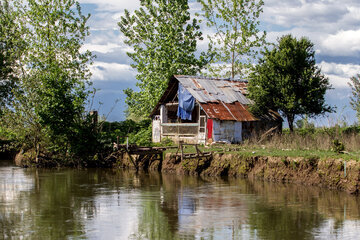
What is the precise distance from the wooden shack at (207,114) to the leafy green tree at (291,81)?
1.38 meters

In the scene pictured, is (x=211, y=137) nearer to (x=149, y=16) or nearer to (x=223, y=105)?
(x=223, y=105)

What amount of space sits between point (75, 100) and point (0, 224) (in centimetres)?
1810

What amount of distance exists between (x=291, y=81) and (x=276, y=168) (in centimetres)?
1103

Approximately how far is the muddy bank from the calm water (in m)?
0.70

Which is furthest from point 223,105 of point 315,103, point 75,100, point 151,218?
point 151,218

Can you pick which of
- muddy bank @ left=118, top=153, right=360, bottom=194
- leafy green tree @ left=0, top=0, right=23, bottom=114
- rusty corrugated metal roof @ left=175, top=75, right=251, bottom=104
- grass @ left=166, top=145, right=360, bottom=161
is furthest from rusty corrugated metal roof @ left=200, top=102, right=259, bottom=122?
leafy green tree @ left=0, top=0, right=23, bottom=114

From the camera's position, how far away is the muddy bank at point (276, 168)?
21000mm

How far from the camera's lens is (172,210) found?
17.9 metres

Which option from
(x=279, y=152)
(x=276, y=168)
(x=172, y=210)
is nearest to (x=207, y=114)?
(x=279, y=152)

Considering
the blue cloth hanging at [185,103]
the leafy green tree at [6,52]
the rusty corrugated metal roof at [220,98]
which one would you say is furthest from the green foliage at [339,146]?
the leafy green tree at [6,52]

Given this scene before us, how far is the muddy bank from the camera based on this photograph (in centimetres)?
2100

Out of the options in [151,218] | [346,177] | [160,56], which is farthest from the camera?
[160,56]

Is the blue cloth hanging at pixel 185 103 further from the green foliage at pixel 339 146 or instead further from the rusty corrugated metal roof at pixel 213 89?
the green foliage at pixel 339 146

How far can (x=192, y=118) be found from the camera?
37.3m
